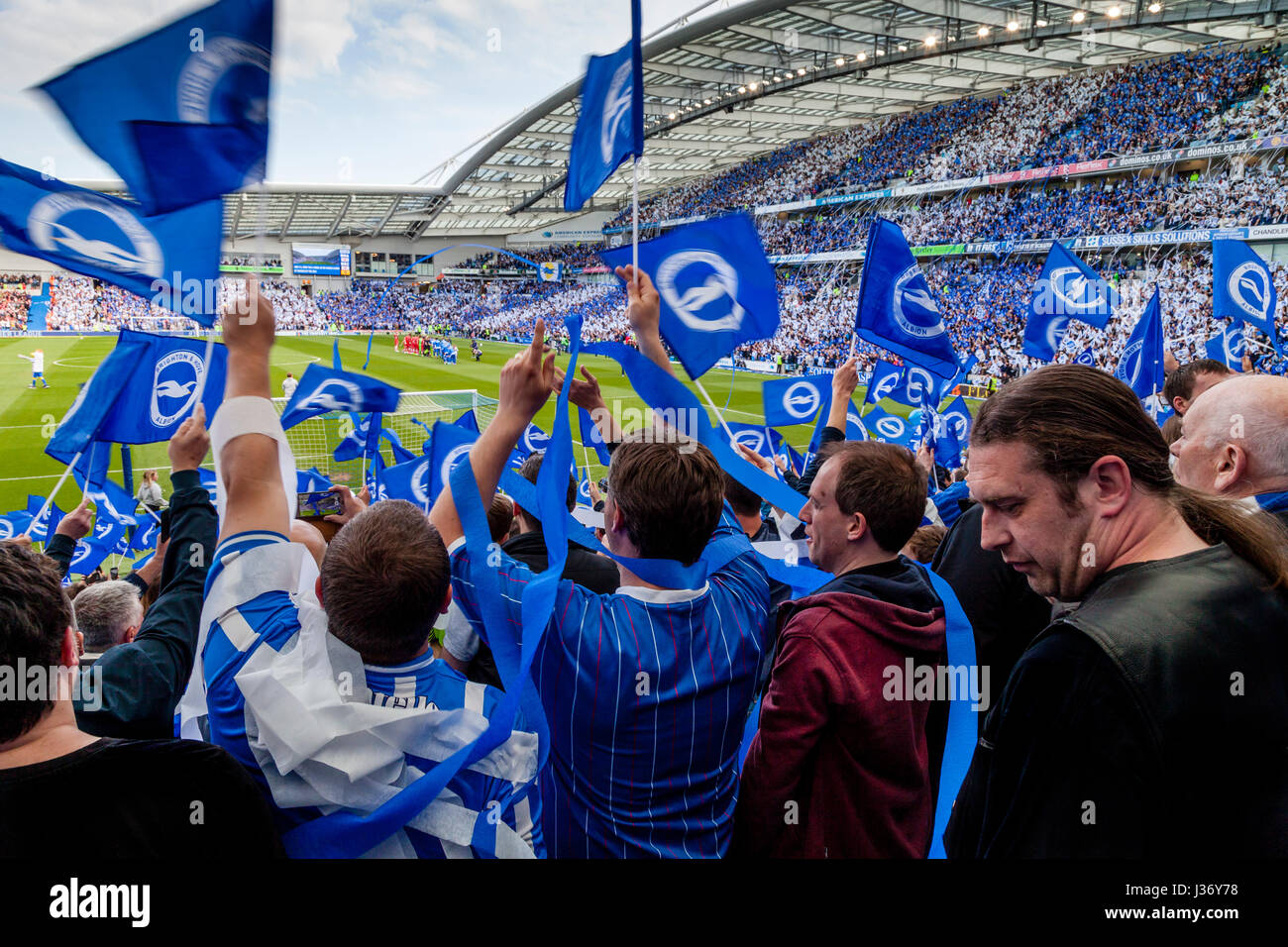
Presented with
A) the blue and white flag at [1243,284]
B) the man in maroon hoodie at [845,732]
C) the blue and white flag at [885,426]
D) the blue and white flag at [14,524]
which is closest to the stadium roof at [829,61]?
the blue and white flag at [1243,284]

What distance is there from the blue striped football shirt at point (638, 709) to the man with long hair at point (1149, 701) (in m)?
0.62

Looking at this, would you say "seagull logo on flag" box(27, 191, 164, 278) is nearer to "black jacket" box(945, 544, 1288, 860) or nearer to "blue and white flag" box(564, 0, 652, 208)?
"blue and white flag" box(564, 0, 652, 208)

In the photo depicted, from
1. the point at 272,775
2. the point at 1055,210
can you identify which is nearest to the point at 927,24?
Result: the point at 1055,210

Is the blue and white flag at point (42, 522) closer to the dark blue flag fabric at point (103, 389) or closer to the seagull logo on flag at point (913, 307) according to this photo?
the dark blue flag fabric at point (103, 389)

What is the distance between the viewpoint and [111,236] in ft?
8.84

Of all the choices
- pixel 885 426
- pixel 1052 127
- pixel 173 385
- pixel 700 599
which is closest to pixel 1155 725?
pixel 700 599

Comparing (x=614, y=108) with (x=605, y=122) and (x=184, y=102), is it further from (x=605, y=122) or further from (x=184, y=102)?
(x=184, y=102)

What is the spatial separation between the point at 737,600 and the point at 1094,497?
2.99 ft

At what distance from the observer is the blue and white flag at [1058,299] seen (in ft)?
26.8

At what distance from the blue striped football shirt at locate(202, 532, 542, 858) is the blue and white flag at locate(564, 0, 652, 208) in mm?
1958

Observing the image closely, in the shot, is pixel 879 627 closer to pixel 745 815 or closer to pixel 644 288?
pixel 745 815

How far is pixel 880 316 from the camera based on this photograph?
19.9 feet

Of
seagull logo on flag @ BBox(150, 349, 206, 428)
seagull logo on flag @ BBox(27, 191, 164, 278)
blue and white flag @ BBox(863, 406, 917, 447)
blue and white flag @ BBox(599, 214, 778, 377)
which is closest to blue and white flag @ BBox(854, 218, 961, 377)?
blue and white flag @ BBox(599, 214, 778, 377)
